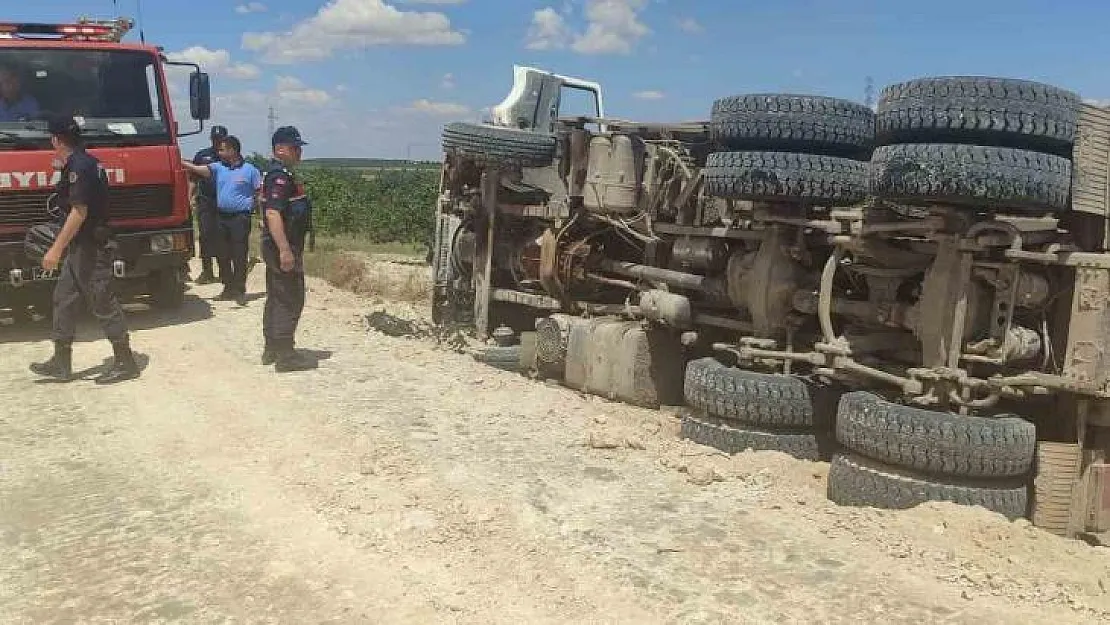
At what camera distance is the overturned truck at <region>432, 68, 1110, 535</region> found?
421 cm

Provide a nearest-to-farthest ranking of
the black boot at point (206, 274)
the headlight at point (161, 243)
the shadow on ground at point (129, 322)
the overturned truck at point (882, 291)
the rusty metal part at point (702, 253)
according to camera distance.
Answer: the overturned truck at point (882, 291)
the rusty metal part at point (702, 253)
the shadow on ground at point (129, 322)
the headlight at point (161, 243)
the black boot at point (206, 274)

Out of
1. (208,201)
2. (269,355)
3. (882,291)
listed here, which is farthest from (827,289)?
(208,201)

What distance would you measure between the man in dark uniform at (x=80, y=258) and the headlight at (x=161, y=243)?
1909 mm

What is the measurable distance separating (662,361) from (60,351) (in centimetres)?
456

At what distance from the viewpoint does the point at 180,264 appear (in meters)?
9.11

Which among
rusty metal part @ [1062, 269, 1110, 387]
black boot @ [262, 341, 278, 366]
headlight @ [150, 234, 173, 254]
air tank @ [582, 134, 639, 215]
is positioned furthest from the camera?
headlight @ [150, 234, 173, 254]

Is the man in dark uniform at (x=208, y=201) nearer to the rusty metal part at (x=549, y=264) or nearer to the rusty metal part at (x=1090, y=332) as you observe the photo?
the rusty metal part at (x=549, y=264)

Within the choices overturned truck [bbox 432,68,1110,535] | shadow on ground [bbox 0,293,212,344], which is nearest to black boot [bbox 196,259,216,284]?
shadow on ground [bbox 0,293,212,344]

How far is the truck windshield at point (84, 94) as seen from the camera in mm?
8172

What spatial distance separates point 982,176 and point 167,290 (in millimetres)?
8366

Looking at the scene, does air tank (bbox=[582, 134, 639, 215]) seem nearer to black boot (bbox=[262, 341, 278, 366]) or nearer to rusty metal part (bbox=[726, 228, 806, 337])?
rusty metal part (bbox=[726, 228, 806, 337])

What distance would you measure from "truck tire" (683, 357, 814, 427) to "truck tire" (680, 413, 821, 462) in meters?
0.06

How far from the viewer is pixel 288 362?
7.04 meters

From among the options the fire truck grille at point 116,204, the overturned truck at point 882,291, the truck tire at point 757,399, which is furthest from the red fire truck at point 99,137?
the truck tire at point 757,399
